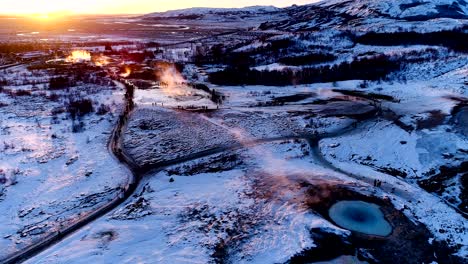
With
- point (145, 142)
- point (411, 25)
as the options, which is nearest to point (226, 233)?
point (145, 142)

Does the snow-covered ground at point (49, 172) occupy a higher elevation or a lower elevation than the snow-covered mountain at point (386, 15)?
lower

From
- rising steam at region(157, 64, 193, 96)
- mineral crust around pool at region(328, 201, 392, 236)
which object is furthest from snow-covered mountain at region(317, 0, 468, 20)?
mineral crust around pool at region(328, 201, 392, 236)

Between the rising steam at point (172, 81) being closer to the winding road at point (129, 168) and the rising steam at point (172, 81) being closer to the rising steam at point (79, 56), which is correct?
the winding road at point (129, 168)

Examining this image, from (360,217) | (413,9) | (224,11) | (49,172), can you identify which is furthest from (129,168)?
(224,11)

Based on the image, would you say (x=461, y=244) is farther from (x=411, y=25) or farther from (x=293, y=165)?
(x=411, y=25)

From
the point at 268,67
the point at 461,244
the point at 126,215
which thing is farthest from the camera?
the point at 268,67

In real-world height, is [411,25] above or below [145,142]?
above

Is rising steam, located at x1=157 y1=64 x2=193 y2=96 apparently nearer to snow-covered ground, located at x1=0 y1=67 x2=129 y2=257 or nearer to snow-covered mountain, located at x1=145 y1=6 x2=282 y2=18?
snow-covered ground, located at x1=0 y1=67 x2=129 y2=257

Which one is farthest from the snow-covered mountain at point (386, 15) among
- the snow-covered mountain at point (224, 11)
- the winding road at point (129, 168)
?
the snow-covered mountain at point (224, 11)
